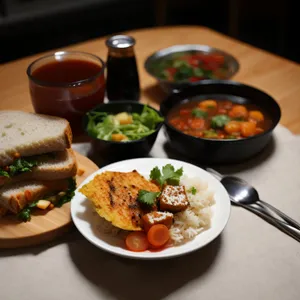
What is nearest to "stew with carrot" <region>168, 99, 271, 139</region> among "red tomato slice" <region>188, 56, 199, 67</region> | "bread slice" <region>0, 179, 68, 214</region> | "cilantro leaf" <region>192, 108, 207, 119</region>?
"cilantro leaf" <region>192, 108, 207, 119</region>

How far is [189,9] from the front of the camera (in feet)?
19.3

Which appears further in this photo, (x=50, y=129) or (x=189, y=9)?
(x=189, y=9)

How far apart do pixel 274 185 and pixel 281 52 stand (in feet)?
13.3

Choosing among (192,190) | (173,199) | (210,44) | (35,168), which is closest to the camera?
(173,199)

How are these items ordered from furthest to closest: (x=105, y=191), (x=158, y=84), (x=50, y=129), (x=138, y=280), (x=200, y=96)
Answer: (x=158, y=84) < (x=200, y=96) < (x=50, y=129) < (x=105, y=191) < (x=138, y=280)

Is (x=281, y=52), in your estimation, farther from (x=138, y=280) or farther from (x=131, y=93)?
(x=138, y=280)

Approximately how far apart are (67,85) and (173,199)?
35.8 inches

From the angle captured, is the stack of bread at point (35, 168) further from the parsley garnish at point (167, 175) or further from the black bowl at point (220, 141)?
the black bowl at point (220, 141)

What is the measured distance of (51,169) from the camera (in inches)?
73.4

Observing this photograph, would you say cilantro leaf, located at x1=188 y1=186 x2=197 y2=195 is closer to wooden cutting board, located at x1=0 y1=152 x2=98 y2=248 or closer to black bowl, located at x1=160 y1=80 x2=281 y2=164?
black bowl, located at x1=160 y1=80 x2=281 y2=164

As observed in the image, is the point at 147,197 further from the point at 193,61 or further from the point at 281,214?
the point at 193,61

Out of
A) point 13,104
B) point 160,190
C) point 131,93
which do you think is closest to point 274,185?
point 160,190

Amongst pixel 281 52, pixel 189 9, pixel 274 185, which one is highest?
pixel 274 185

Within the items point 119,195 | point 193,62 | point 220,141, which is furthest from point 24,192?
point 193,62
